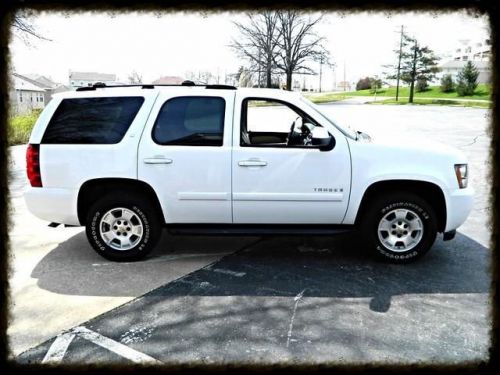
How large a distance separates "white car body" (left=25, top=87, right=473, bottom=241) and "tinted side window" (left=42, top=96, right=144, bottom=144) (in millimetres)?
85

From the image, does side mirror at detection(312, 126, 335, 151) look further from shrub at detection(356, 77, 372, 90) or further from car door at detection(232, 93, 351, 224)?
shrub at detection(356, 77, 372, 90)

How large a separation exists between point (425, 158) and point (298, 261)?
1.76 meters

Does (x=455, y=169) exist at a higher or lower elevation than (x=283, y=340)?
higher

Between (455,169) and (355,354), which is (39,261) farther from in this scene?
(455,169)

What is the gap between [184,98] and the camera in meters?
4.57

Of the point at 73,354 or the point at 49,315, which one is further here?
the point at 49,315

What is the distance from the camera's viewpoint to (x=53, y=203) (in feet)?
14.9

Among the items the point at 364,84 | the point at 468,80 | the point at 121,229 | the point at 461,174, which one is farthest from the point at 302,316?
the point at 364,84

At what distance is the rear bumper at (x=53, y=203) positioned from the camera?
4523 mm

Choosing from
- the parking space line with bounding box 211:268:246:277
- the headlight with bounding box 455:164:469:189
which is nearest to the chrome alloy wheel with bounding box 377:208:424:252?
the headlight with bounding box 455:164:469:189

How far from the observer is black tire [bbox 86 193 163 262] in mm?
4520

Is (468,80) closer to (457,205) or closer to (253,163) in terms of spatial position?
(457,205)

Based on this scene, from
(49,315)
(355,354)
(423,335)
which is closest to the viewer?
(355,354)

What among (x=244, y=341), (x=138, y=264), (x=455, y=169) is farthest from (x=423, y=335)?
(x=138, y=264)
